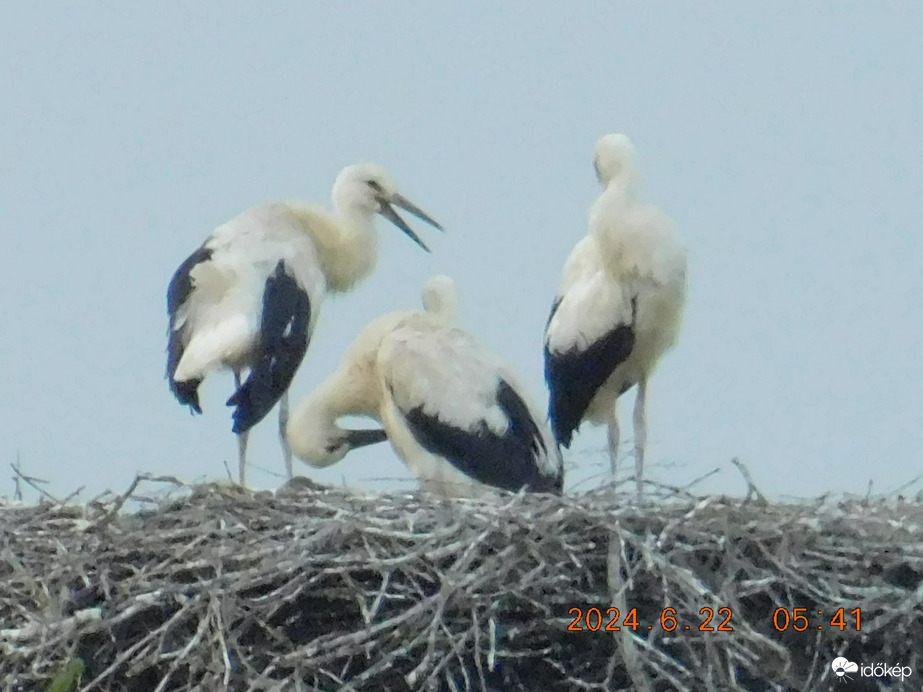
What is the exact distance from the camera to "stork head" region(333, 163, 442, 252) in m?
5.64

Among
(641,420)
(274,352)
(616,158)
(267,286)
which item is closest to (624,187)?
(616,158)

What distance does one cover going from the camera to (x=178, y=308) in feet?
16.8

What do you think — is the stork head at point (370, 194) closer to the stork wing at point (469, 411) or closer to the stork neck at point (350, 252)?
the stork neck at point (350, 252)

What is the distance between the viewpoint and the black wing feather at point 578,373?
5418 millimetres

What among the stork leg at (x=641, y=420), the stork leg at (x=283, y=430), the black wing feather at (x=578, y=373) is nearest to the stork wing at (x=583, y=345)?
the black wing feather at (x=578, y=373)

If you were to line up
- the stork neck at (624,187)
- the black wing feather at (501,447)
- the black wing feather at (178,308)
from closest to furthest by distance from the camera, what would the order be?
1. the black wing feather at (178,308)
2. the black wing feather at (501,447)
3. the stork neck at (624,187)

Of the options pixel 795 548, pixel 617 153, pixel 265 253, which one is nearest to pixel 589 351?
pixel 617 153

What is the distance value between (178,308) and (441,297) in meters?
0.92

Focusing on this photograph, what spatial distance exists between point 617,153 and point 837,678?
180 centimetres

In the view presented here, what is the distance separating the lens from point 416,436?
17.0 ft

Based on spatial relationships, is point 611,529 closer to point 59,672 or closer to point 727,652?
point 727,652
